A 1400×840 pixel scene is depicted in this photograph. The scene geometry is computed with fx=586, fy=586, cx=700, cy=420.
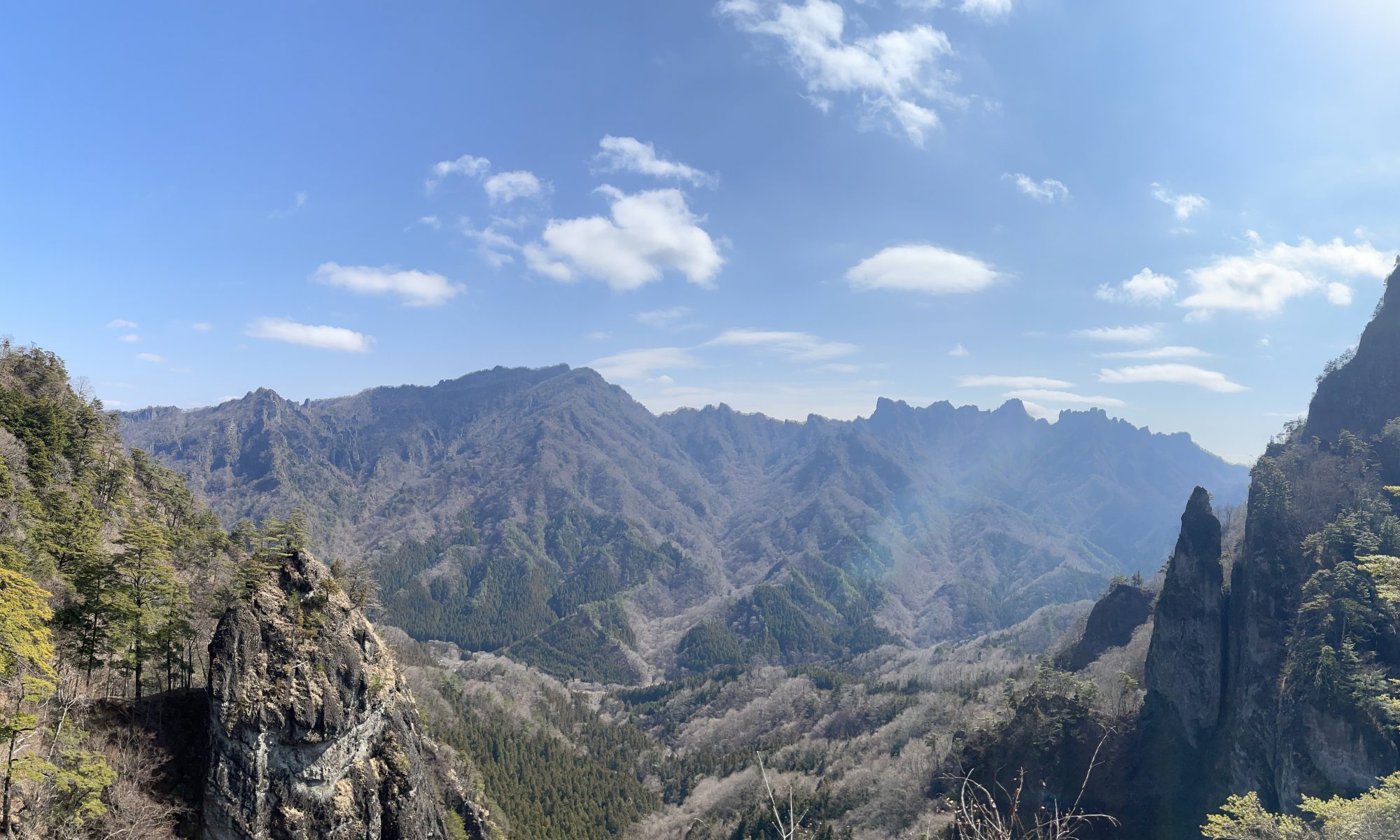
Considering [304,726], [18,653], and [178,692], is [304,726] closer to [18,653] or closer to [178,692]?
[178,692]

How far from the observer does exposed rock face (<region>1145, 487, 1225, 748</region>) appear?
96125 millimetres

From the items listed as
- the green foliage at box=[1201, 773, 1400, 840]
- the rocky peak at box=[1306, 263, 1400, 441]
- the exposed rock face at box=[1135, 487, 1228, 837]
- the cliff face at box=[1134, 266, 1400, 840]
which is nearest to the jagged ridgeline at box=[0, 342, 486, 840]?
the green foliage at box=[1201, 773, 1400, 840]

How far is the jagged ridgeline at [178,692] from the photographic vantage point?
108ft

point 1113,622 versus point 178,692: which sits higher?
point 178,692

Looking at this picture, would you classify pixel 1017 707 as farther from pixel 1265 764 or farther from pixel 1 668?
pixel 1 668

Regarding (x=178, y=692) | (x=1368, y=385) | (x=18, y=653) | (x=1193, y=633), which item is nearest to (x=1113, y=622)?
(x=1193, y=633)

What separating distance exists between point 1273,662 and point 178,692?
131888mm

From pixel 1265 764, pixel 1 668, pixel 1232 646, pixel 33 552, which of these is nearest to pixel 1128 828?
pixel 1265 764

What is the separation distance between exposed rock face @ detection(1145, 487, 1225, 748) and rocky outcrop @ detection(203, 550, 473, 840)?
378 ft

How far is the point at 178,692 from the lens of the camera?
1834 inches

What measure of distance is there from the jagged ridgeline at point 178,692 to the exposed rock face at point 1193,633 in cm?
11431

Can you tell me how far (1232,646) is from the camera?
95500 millimetres

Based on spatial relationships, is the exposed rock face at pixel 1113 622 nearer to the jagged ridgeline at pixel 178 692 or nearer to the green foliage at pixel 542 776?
the green foliage at pixel 542 776

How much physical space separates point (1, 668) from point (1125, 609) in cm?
18888
